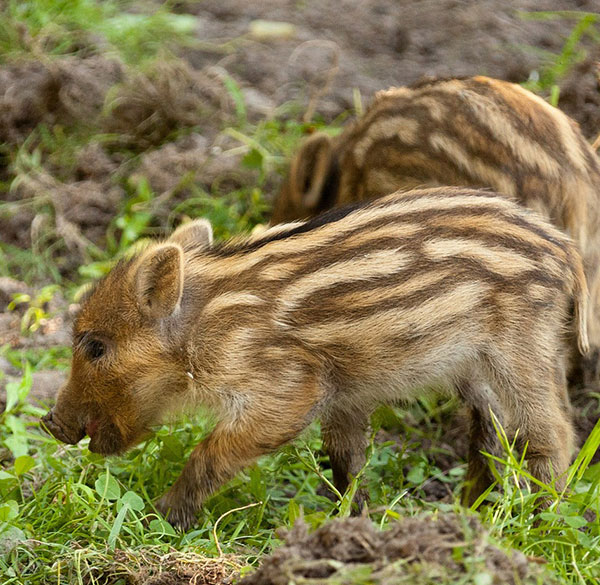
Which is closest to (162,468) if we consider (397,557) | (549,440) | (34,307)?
(549,440)

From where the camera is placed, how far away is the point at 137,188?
537 cm

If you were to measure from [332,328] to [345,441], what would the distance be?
517mm

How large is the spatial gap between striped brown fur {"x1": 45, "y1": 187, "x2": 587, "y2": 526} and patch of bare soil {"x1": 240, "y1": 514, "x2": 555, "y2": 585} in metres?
0.97

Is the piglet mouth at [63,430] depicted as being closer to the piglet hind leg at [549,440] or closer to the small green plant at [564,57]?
the piglet hind leg at [549,440]

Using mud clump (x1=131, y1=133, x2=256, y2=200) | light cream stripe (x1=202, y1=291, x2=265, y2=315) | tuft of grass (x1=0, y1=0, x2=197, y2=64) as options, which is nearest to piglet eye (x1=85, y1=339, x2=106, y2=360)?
light cream stripe (x1=202, y1=291, x2=265, y2=315)

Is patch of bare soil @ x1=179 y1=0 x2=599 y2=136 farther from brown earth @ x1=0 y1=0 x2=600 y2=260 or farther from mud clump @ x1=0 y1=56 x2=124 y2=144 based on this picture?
mud clump @ x1=0 y1=56 x2=124 y2=144

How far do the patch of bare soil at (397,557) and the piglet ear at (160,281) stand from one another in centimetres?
118

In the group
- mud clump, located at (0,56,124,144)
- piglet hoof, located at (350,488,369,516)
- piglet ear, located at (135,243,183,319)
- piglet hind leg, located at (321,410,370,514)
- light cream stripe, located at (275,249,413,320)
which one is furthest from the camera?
mud clump, located at (0,56,124,144)

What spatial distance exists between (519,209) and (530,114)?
0.74 metres

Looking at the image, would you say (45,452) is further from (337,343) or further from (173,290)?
(337,343)

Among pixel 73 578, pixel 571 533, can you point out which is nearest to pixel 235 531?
pixel 73 578

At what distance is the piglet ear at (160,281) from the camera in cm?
323

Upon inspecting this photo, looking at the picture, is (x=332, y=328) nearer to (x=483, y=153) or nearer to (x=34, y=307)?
(x=483, y=153)

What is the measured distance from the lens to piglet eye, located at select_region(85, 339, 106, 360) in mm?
3348
